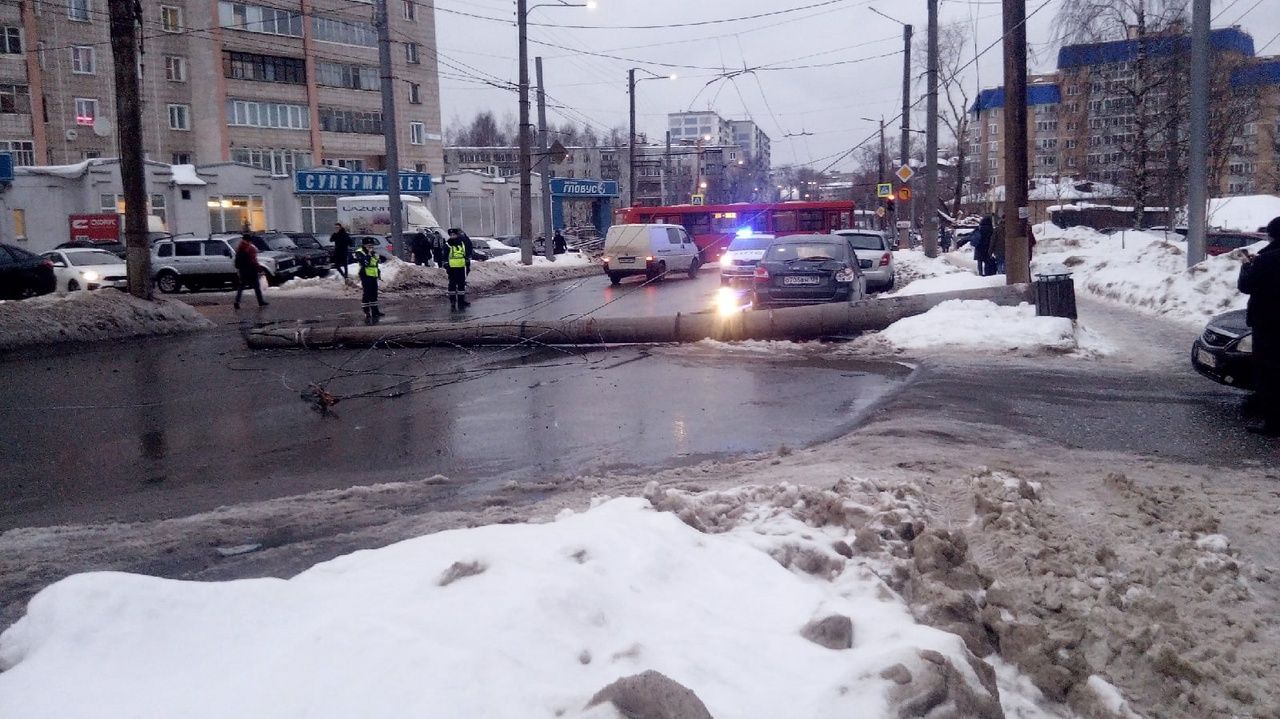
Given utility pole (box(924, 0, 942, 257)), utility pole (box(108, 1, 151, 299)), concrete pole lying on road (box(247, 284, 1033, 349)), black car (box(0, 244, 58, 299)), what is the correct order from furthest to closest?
1. utility pole (box(924, 0, 942, 257))
2. black car (box(0, 244, 58, 299))
3. utility pole (box(108, 1, 151, 299))
4. concrete pole lying on road (box(247, 284, 1033, 349))

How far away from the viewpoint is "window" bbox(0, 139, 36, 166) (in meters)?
52.2

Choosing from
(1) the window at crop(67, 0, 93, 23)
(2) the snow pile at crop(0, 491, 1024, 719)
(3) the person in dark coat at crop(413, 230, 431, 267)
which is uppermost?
(1) the window at crop(67, 0, 93, 23)

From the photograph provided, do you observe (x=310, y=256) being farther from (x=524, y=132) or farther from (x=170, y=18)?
(x=170, y=18)

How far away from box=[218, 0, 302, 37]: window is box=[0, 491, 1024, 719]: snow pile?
60.3 meters

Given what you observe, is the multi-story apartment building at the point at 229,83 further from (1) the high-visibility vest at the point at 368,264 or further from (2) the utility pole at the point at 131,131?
(1) the high-visibility vest at the point at 368,264

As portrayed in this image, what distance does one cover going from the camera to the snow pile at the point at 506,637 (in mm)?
2980

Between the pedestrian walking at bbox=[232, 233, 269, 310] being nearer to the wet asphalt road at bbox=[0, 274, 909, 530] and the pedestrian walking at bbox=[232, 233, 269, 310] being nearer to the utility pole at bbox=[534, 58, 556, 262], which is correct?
the wet asphalt road at bbox=[0, 274, 909, 530]

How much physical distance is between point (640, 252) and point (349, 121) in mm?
40448

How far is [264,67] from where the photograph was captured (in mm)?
61156

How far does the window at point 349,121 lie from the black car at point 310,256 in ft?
103

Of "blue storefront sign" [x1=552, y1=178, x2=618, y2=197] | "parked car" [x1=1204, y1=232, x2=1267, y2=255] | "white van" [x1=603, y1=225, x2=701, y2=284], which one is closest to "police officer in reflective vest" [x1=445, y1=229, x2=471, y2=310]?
"white van" [x1=603, y1=225, x2=701, y2=284]

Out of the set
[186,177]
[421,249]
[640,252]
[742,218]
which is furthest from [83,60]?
[640,252]

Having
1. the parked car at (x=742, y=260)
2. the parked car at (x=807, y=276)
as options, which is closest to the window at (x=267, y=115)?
the parked car at (x=742, y=260)

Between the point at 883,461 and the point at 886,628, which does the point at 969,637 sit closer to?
the point at 886,628
